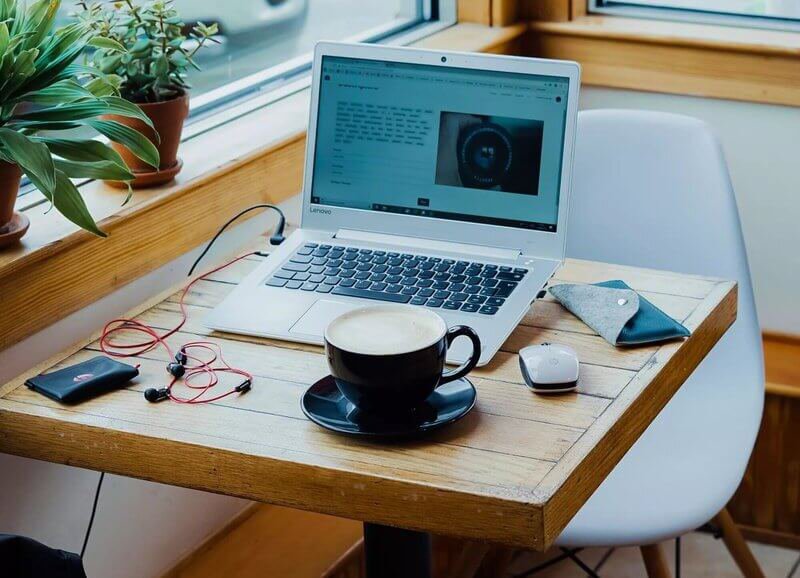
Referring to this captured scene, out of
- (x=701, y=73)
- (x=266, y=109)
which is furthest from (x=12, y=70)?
(x=701, y=73)

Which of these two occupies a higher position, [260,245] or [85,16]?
[85,16]

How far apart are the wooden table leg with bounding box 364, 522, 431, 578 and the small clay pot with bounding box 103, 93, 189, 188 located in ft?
1.96

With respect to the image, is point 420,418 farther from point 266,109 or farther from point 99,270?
point 266,109

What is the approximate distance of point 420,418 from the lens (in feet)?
3.79

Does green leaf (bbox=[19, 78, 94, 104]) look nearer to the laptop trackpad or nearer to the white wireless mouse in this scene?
the laptop trackpad

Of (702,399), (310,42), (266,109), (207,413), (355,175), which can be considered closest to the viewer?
(207,413)

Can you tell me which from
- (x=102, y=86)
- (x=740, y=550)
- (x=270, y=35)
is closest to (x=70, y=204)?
(x=102, y=86)

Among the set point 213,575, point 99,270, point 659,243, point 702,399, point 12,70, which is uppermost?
point 12,70

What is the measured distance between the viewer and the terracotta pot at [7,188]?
137 centimetres

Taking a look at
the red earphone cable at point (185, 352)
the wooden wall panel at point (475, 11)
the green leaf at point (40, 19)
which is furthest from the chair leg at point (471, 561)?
the wooden wall panel at point (475, 11)

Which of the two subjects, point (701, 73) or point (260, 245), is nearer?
point (260, 245)

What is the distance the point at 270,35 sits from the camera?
2.29 m

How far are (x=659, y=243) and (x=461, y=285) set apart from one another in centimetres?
61

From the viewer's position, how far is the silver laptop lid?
1443 millimetres
